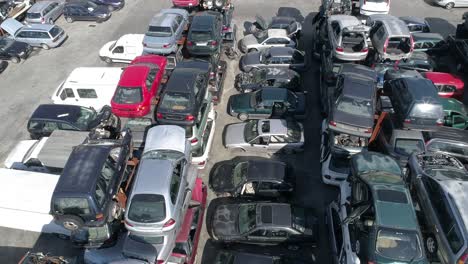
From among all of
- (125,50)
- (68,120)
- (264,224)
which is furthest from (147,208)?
(125,50)

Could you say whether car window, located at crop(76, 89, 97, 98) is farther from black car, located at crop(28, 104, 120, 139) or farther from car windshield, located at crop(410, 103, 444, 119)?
car windshield, located at crop(410, 103, 444, 119)

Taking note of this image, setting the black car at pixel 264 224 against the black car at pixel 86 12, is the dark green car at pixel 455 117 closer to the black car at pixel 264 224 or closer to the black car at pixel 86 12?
the black car at pixel 264 224

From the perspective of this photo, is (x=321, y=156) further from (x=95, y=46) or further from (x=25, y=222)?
(x=95, y=46)

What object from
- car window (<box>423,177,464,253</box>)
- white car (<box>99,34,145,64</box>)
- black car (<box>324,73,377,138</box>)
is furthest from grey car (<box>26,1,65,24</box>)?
car window (<box>423,177,464,253</box>)

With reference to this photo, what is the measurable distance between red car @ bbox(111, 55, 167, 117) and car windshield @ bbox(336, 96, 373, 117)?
797cm

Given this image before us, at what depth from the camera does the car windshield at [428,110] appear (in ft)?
43.8

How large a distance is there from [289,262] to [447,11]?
2231cm

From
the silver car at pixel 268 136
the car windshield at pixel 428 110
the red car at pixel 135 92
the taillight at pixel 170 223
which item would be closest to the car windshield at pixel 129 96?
the red car at pixel 135 92

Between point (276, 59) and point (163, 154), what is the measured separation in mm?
9080

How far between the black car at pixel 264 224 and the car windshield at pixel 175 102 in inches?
174

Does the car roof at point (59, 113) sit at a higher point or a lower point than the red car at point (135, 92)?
lower

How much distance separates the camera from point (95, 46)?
23.9 m

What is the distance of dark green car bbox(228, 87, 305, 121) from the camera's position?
17.0 meters

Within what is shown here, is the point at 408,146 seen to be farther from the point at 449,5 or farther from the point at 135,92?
the point at 449,5
